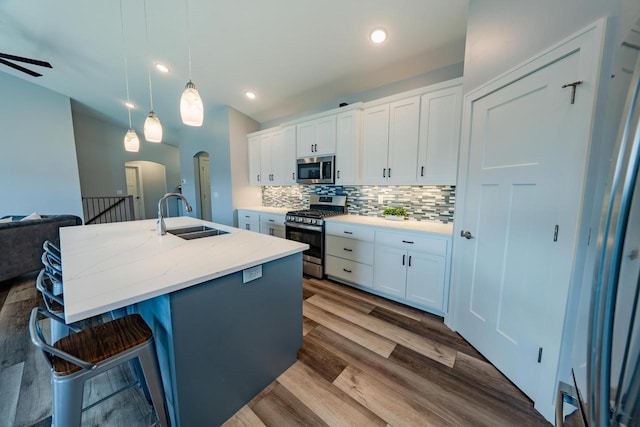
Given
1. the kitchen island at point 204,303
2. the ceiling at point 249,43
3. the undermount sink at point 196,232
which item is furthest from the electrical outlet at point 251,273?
the ceiling at point 249,43

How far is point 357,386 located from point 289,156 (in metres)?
3.22

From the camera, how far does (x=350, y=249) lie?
2795mm

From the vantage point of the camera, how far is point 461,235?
6.35 feet

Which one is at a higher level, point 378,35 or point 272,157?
point 378,35

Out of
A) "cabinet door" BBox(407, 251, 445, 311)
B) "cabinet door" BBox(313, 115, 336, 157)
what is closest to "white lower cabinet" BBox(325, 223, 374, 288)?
"cabinet door" BBox(407, 251, 445, 311)

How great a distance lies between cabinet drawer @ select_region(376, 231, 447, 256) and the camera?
7.13ft

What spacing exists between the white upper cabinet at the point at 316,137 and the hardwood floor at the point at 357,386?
2.31 meters

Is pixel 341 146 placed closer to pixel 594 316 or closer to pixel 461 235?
pixel 461 235

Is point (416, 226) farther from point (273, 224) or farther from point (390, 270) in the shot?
point (273, 224)

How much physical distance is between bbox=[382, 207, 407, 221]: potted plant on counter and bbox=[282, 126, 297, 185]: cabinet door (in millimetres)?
1604

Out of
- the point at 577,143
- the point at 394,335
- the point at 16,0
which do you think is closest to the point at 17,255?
the point at 16,0

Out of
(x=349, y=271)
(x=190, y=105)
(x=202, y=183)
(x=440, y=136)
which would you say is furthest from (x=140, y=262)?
(x=202, y=183)

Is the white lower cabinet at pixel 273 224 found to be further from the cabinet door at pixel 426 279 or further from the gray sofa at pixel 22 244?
the gray sofa at pixel 22 244

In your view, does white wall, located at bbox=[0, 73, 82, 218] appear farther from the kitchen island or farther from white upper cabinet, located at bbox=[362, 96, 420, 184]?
white upper cabinet, located at bbox=[362, 96, 420, 184]
